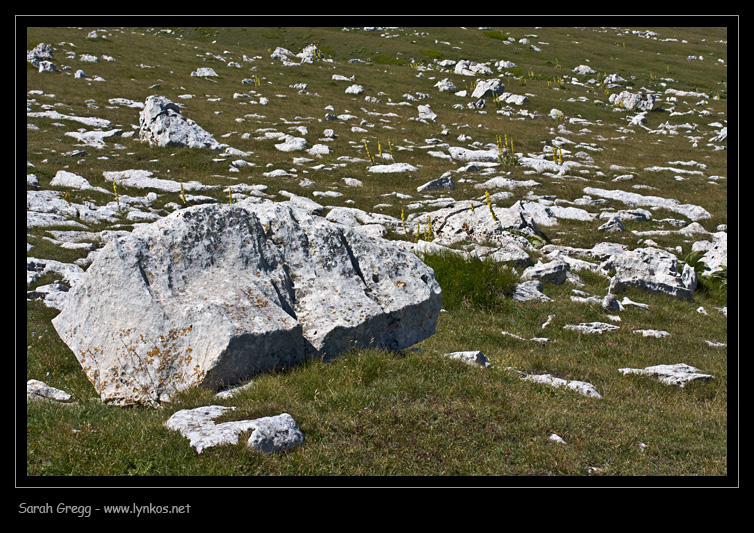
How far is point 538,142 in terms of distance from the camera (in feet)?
129

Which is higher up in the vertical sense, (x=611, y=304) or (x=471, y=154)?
(x=471, y=154)

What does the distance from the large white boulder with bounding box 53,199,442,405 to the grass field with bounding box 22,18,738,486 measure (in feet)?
1.48

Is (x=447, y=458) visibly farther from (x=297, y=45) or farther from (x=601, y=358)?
(x=297, y=45)

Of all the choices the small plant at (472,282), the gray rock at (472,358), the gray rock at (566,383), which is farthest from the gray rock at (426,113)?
the gray rock at (566,383)

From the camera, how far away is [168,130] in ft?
106

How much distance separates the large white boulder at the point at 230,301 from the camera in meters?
7.48

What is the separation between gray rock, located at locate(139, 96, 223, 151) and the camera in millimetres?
31984

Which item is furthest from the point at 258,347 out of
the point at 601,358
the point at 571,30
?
the point at 571,30

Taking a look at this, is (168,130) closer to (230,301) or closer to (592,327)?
(230,301)

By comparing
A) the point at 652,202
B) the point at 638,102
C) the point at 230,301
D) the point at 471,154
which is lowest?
Answer: the point at 652,202

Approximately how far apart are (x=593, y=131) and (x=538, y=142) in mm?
9760

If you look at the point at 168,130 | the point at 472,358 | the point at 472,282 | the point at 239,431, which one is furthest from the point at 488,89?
the point at 239,431

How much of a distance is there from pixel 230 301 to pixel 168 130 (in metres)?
27.9

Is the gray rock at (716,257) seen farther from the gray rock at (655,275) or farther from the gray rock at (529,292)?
the gray rock at (529,292)
